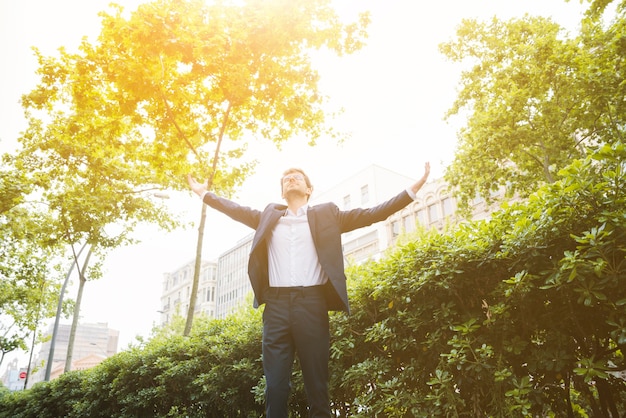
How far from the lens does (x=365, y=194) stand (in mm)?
55906

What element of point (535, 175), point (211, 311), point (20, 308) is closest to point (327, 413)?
point (535, 175)

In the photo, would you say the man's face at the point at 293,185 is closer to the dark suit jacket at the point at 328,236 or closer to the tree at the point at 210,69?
the dark suit jacket at the point at 328,236

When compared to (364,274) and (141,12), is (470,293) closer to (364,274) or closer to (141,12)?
(364,274)

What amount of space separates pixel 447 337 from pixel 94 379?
8071 mm

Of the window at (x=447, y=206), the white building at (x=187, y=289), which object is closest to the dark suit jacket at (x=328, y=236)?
the window at (x=447, y=206)

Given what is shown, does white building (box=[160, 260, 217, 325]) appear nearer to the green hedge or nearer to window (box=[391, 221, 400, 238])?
window (box=[391, 221, 400, 238])

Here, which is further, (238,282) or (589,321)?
(238,282)

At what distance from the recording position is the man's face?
152 inches

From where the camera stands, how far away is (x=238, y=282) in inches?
3223

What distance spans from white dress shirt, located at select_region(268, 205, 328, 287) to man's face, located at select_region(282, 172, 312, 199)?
0.87 ft

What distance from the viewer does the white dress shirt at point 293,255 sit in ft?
10.9

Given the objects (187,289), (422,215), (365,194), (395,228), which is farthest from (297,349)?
(187,289)

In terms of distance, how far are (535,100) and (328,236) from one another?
1385 cm

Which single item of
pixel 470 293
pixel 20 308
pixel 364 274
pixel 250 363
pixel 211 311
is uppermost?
pixel 211 311
